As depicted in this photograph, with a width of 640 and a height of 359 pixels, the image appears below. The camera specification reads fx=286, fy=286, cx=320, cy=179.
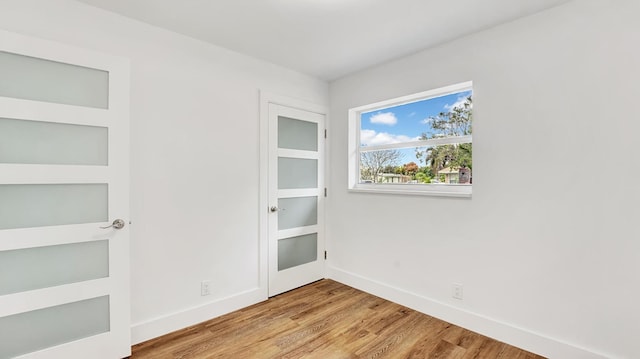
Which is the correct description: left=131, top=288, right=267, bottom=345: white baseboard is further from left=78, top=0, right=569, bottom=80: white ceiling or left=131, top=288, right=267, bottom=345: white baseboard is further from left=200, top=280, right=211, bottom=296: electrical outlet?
left=78, top=0, right=569, bottom=80: white ceiling

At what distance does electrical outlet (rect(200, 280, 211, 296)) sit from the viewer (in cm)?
258

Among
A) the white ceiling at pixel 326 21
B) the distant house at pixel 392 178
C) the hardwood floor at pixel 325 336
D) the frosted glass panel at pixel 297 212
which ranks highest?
the white ceiling at pixel 326 21

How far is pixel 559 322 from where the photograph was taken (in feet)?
6.54

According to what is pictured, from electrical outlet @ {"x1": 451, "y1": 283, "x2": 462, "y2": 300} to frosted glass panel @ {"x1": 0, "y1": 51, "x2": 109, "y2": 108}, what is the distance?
3098 millimetres

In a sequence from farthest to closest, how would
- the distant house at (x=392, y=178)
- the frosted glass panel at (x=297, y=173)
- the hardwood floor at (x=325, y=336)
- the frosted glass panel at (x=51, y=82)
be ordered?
the frosted glass panel at (x=297, y=173) < the distant house at (x=392, y=178) < the hardwood floor at (x=325, y=336) < the frosted glass panel at (x=51, y=82)

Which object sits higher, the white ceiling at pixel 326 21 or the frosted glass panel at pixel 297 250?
the white ceiling at pixel 326 21

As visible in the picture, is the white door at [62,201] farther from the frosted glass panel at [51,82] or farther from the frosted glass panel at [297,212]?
the frosted glass panel at [297,212]

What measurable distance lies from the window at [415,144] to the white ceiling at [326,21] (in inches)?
21.2

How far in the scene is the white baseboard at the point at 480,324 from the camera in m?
1.96

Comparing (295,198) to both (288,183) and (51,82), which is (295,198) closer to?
(288,183)

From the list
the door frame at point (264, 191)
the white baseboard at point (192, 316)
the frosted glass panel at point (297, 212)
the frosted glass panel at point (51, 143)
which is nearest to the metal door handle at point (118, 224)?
the frosted glass panel at point (51, 143)

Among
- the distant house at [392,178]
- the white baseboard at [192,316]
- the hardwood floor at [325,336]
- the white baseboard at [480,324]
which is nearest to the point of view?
the white baseboard at [480,324]

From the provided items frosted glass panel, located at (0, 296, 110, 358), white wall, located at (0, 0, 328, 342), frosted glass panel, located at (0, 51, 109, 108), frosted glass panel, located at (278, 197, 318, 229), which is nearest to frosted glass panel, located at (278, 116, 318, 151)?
white wall, located at (0, 0, 328, 342)

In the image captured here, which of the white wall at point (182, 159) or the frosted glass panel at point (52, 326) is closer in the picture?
the frosted glass panel at point (52, 326)
